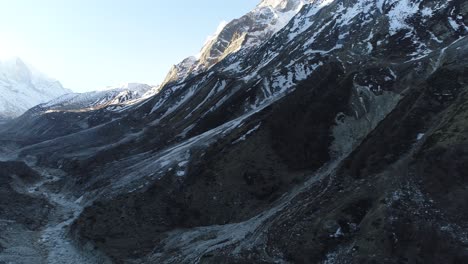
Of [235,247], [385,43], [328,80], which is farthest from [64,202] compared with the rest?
[385,43]

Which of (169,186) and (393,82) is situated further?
(393,82)

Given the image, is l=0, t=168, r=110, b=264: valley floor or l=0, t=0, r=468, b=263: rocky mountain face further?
l=0, t=168, r=110, b=264: valley floor

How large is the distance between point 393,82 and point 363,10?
6857 centimetres

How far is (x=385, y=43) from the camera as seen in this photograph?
364ft

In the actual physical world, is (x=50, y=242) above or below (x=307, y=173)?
above

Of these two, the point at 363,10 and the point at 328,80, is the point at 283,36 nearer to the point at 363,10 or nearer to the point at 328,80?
the point at 363,10

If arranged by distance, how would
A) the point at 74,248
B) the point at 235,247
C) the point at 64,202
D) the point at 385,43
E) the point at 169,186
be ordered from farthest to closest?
the point at 385,43 → the point at 64,202 → the point at 169,186 → the point at 74,248 → the point at 235,247

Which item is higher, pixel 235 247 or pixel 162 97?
pixel 162 97

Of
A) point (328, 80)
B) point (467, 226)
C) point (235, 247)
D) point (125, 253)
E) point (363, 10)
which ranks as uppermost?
point (363, 10)

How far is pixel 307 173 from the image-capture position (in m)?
68.0

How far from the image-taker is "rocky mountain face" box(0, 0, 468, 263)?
4221 cm

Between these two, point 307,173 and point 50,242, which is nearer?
point 50,242

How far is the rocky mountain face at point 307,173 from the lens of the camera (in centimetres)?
4221

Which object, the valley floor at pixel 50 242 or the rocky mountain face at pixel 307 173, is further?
the valley floor at pixel 50 242
